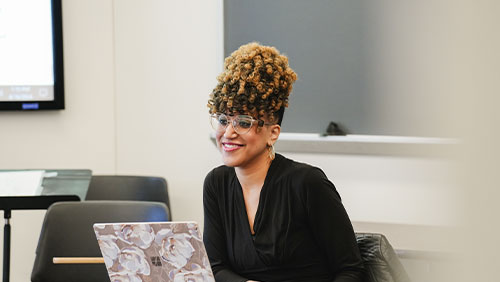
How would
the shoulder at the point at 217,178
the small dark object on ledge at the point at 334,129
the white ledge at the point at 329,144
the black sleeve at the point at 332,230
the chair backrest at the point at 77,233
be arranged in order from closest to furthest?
the black sleeve at the point at 332,230 → the shoulder at the point at 217,178 → the chair backrest at the point at 77,233 → the white ledge at the point at 329,144 → the small dark object on ledge at the point at 334,129

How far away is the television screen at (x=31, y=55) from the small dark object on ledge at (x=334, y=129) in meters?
1.60

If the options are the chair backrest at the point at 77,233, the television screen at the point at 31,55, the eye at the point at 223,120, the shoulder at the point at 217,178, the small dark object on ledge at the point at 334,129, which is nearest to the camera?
the eye at the point at 223,120

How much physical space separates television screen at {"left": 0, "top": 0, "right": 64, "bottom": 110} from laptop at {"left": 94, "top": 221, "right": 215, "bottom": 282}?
2631 millimetres

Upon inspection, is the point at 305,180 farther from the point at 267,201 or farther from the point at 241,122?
the point at 241,122

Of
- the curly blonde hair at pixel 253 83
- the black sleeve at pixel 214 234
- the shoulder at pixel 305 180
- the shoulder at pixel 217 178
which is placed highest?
the curly blonde hair at pixel 253 83

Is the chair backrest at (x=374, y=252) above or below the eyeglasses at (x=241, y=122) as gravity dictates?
below

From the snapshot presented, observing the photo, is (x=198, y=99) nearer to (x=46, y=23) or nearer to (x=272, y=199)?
(x=46, y=23)

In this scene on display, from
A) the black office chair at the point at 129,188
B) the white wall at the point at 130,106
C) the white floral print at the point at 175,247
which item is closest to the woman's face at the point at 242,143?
the white floral print at the point at 175,247

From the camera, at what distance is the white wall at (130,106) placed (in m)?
3.87

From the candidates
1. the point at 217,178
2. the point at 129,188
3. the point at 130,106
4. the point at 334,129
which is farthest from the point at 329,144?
the point at 217,178

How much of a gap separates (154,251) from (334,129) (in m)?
2.13

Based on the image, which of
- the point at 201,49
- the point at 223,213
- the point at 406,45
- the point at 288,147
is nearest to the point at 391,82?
the point at 406,45

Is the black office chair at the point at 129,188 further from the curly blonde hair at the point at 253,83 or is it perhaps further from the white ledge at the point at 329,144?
the curly blonde hair at the point at 253,83

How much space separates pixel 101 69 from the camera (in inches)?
157
